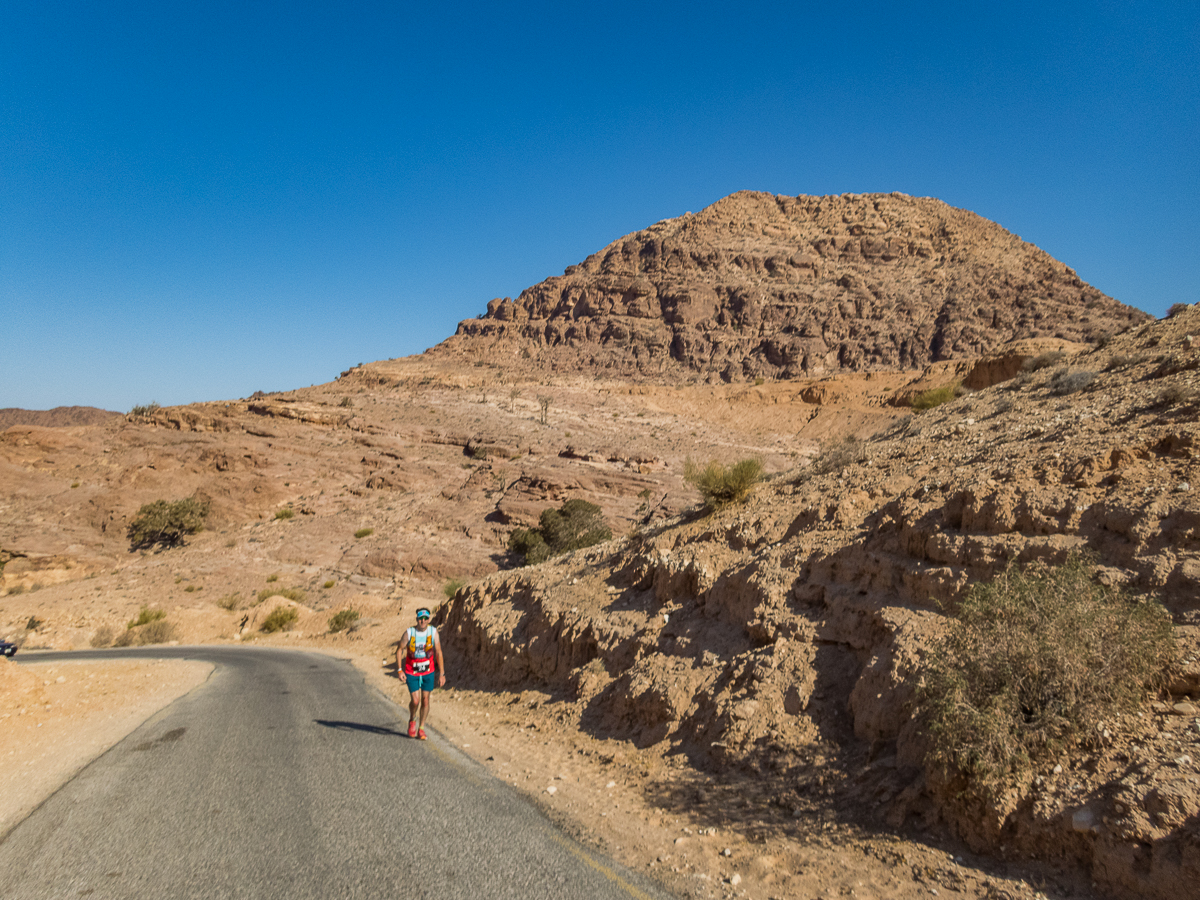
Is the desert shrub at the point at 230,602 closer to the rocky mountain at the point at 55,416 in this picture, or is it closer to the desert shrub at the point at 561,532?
the desert shrub at the point at 561,532

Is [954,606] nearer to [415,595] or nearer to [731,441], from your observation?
[415,595]

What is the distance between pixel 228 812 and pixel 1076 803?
600 cm

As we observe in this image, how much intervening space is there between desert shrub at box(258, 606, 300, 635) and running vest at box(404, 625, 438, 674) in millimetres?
19417

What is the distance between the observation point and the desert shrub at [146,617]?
24570 millimetres

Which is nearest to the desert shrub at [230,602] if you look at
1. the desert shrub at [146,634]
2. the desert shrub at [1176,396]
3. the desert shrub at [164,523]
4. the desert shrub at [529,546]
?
the desert shrub at [146,634]

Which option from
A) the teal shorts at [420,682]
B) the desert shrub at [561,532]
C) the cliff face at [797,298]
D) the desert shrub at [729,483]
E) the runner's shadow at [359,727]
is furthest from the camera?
the cliff face at [797,298]

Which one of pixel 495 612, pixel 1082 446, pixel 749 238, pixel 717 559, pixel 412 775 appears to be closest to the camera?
pixel 412 775

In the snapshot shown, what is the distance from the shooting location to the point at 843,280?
101 meters

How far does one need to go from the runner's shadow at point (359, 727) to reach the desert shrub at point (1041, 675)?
249 inches

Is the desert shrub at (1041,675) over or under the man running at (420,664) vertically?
over

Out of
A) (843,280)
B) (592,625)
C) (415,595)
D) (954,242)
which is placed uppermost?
(954,242)

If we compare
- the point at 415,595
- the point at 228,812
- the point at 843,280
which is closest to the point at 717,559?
the point at 228,812

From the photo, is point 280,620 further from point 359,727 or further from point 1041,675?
point 1041,675

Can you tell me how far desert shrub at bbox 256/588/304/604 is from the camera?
2697 cm
